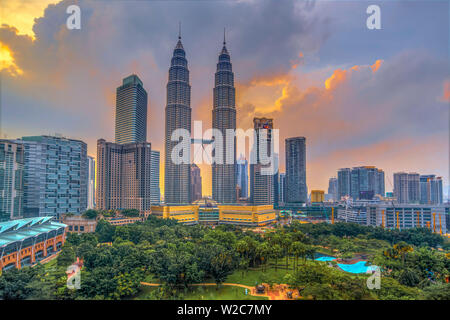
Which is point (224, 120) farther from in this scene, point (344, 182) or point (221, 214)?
point (344, 182)

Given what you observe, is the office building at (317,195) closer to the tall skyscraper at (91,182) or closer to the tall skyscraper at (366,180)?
the tall skyscraper at (366,180)

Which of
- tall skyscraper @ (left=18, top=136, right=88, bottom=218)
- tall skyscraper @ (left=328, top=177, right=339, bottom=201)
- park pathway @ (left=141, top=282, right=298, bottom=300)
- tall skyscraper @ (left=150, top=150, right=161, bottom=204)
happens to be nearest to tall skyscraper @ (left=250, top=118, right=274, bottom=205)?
tall skyscraper @ (left=150, top=150, right=161, bottom=204)

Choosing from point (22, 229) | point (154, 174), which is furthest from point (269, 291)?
point (154, 174)

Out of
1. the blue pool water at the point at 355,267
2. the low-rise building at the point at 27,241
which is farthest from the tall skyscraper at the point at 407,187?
the low-rise building at the point at 27,241

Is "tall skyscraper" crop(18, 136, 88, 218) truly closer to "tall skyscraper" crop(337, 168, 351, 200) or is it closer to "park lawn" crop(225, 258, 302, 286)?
"park lawn" crop(225, 258, 302, 286)

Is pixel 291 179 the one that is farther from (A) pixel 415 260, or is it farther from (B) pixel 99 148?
(A) pixel 415 260
